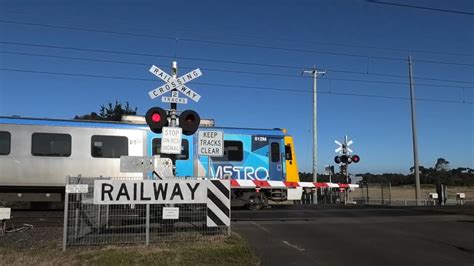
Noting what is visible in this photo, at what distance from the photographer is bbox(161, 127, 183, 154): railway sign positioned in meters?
11.7

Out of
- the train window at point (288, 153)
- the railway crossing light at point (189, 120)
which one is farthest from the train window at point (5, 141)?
the train window at point (288, 153)

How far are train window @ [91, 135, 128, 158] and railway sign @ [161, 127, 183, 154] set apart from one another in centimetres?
832

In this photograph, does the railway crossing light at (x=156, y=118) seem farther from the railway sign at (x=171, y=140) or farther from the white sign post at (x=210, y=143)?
the white sign post at (x=210, y=143)

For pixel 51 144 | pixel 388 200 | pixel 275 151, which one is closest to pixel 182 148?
pixel 275 151

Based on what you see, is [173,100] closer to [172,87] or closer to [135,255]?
[172,87]

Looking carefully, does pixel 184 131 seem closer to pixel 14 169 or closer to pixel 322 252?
pixel 322 252

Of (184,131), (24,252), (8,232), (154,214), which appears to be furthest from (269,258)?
(8,232)

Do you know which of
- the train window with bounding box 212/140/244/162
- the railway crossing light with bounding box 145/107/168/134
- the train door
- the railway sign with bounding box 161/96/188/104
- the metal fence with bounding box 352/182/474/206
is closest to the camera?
the railway crossing light with bounding box 145/107/168/134

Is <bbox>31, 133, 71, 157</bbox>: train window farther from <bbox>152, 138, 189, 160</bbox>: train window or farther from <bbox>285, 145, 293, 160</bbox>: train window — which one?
<bbox>285, 145, 293, 160</bbox>: train window

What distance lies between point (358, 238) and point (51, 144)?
1164 cm

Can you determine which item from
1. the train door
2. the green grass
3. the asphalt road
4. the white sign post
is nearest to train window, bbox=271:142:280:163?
the train door

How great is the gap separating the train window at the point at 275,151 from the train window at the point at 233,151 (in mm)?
1401

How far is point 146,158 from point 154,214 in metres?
1.19

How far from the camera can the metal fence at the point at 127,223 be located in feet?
34.0
